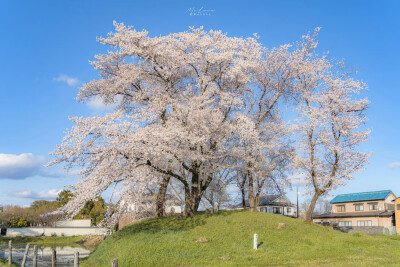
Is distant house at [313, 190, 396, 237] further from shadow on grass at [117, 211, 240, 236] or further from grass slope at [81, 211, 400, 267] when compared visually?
shadow on grass at [117, 211, 240, 236]

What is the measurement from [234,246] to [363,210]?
164ft

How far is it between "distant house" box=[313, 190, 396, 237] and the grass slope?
35289mm

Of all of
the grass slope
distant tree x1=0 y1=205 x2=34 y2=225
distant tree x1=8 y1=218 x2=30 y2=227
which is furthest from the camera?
distant tree x1=0 y1=205 x2=34 y2=225

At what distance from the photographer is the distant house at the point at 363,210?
58.7 meters

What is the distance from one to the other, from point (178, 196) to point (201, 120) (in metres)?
9.52

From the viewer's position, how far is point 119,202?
83.0ft

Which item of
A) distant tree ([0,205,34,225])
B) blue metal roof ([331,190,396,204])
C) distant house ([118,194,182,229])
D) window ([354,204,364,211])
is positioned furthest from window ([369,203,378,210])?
distant tree ([0,205,34,225])

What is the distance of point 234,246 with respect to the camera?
22.8m

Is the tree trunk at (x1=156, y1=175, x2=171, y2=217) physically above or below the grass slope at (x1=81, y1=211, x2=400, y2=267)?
A: above

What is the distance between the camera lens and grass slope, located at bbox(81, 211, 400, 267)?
2027 cm

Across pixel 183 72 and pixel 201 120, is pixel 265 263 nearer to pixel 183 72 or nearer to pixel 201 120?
pixel 201 120

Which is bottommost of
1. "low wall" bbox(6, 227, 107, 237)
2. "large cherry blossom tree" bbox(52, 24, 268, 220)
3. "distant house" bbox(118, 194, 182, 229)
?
"low wall" bbox(6, 227, 107, 237)

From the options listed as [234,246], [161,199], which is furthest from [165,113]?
[234,246]

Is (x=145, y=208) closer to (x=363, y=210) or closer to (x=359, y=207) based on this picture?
(x=363, y=210)
